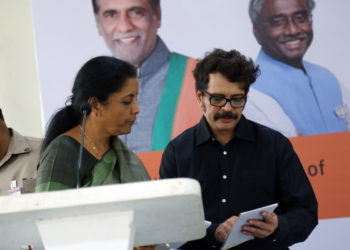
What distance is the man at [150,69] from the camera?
12.1 ft

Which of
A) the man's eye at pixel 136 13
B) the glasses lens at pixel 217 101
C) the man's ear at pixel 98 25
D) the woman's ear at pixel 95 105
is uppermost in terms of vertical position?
the man's eye at pixel 136 13

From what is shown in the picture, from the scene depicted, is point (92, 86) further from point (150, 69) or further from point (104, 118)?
point (150, 69)

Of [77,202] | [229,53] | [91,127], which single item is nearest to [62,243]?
[77,202]

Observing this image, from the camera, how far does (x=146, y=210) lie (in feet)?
3.60

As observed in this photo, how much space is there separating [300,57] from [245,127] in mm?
1316

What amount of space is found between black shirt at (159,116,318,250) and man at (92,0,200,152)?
124 centimetres

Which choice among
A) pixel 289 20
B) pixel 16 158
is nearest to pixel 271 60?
pixel 289 20

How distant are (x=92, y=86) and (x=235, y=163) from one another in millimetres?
699

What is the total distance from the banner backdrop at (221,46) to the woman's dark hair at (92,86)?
5.16ft

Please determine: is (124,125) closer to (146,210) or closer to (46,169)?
(46,169)

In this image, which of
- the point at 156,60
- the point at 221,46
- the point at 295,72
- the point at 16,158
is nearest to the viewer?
the point at 16,158

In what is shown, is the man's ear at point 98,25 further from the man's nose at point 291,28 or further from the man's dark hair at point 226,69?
the man's dark hair at point 226,69

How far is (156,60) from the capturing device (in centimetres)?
376

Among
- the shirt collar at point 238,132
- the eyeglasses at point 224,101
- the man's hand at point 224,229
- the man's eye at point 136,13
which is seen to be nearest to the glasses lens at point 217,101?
the eyeglasses at point 224,101
